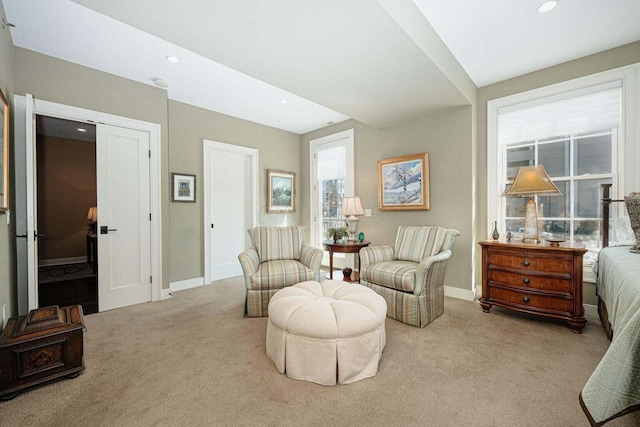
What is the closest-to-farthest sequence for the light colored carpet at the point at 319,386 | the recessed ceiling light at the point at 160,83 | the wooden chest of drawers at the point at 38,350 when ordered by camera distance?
1. the light colored carpet at the point at 319,386
2. the wooden chest of drawers at the point at 38,350
3. the recessed ceiling light at the point at 160,83

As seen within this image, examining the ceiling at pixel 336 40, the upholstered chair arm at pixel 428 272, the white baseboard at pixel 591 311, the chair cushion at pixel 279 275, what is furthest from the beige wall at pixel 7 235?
the white baseboard at pixel 591 311

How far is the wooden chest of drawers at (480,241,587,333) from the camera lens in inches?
95.6

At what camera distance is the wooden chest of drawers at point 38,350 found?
5.36 ft

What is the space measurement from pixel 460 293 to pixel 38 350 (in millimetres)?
3975

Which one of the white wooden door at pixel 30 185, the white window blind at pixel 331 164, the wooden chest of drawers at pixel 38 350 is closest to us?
the wooden chest of drawers at pixel 38 350

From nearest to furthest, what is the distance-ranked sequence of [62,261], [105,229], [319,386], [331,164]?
[319,386] → [105,229] → [331,164] → [62,261]

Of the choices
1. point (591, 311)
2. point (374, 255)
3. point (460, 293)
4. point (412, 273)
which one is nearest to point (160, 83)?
point (374, 255)

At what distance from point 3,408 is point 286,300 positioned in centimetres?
171

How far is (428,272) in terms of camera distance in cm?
259

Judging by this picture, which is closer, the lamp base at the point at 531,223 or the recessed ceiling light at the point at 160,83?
the lamp base at the point at 531,223

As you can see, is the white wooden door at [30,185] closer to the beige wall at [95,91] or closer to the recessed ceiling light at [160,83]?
the beige wall at [95,91]

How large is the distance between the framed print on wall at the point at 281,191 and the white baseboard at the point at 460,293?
10.2 feet

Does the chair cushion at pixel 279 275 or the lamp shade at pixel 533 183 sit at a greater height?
the lamp shade at pixel 533 183

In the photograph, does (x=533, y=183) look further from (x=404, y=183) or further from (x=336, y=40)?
(x=336, y=40)
